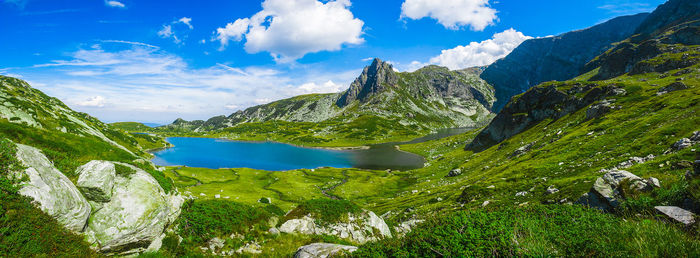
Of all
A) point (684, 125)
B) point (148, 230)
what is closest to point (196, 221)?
point (148, 230)

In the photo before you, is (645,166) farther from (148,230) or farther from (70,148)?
(70,148)

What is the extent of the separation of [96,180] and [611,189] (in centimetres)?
2962

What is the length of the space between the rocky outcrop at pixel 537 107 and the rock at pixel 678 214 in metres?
113

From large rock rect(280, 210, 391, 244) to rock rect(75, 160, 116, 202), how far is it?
427 inches

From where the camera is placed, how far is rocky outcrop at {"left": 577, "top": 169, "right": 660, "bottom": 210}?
523 inches

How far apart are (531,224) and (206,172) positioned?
4613 inches

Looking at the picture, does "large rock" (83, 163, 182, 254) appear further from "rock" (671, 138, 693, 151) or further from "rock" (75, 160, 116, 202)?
"rock" (671, 138, 693, 151)

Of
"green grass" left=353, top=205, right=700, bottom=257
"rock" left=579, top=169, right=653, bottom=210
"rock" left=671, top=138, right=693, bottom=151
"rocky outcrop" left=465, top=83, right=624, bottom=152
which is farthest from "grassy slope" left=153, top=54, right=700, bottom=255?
"rocky outcrop" left=465, top=83, right=624, bottom=152

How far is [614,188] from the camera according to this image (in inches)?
575

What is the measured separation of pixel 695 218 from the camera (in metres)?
8.48

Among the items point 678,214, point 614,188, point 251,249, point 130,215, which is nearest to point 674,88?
point 614,188

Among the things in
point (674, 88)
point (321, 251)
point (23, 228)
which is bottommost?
point (321, 251)

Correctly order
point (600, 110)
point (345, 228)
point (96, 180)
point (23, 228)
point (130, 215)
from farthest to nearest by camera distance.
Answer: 1. point (600, 110)
2. point (345, 228)
3. point (130, 215)
4. point (96, 180)
5. point (23, 228)

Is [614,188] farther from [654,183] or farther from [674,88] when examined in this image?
[674,88]
